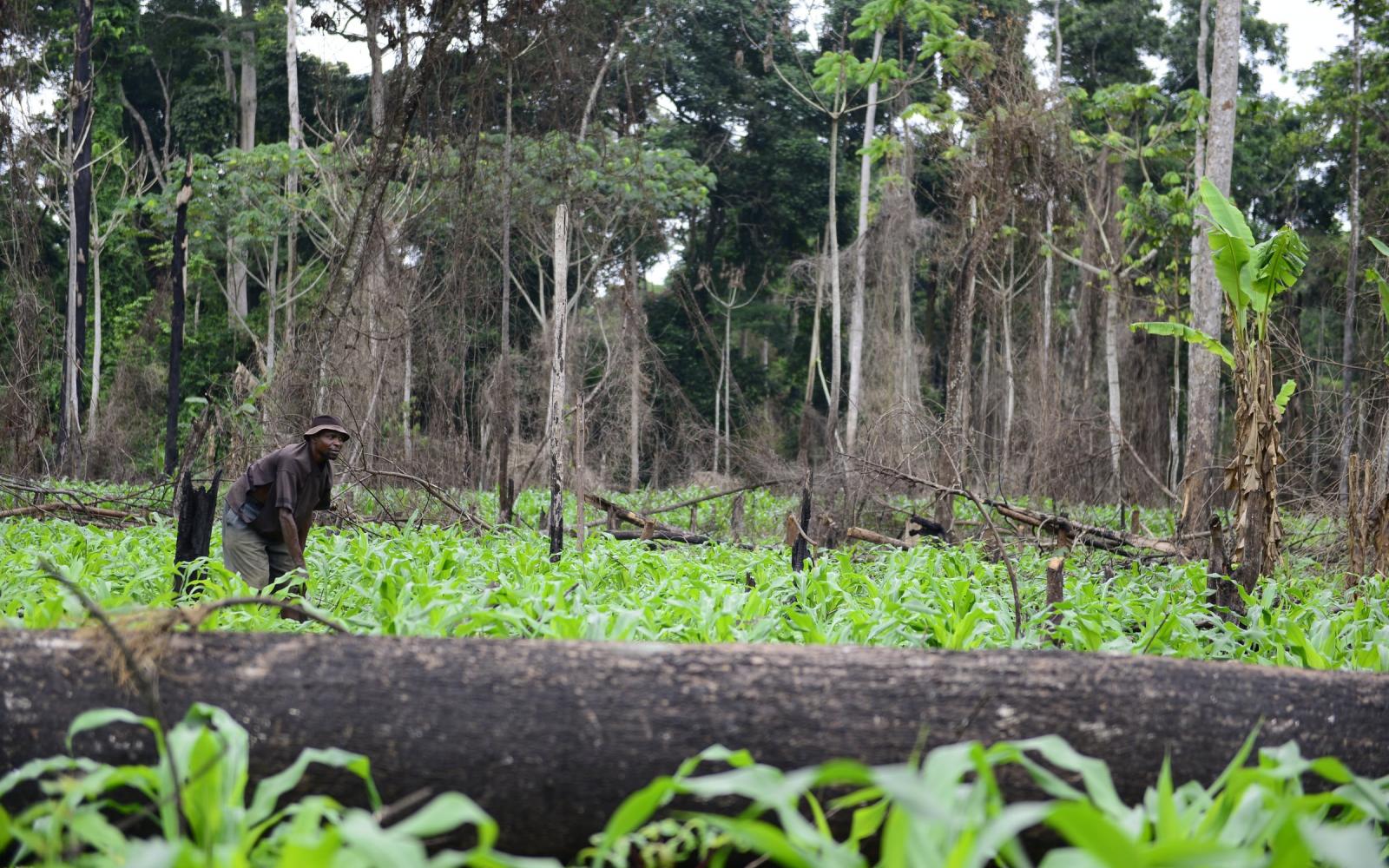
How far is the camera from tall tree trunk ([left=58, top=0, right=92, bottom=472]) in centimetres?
2023

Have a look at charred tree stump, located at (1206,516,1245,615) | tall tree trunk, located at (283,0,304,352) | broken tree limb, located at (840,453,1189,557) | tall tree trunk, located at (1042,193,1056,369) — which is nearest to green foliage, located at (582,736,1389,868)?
charred tree stump, located at (1206,516,1245,615)

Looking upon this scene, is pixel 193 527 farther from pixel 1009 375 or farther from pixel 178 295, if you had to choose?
pixel 1009 375

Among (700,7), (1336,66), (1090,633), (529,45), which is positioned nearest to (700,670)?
(1090,633)

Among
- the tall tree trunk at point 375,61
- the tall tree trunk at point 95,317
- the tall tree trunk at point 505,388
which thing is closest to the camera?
the tall tree trunk at point 505,388

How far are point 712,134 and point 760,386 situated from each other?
24.4ft

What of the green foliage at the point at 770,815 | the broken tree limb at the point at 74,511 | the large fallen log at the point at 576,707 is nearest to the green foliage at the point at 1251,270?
the green foliage at the point at 770,815

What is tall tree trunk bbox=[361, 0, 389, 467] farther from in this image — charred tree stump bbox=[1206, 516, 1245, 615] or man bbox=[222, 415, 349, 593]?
charred tree stump bbox=[1206, 516, 1245, 615]

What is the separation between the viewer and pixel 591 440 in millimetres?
21594

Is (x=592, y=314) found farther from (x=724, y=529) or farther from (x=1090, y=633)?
(x=1090, y=633)

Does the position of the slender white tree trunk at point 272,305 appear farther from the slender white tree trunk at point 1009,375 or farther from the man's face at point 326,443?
the man's face at point 326,443

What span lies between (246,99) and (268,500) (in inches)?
1092

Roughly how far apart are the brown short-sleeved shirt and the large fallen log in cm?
416

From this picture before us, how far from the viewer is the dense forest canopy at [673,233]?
14422 millimetres

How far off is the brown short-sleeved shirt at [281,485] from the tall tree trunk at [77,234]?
561 inches
